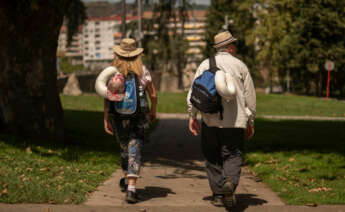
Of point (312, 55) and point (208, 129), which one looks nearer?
point (208, 129)

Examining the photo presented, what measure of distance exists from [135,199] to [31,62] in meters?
4.51

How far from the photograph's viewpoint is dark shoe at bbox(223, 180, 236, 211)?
5273 mm

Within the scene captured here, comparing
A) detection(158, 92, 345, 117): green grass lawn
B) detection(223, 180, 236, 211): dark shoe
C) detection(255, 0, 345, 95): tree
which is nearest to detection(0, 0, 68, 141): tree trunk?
detection(223, 180, 236, 211): dark shoe

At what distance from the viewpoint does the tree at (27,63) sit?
9.20 meters

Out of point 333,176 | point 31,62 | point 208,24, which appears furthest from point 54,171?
point 208,24

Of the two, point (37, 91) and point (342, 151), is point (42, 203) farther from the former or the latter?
point (342, 151)

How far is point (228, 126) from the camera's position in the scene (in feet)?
17.8

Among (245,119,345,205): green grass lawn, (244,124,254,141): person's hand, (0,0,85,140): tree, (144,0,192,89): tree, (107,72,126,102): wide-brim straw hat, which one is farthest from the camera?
(144,0,192,89): tree

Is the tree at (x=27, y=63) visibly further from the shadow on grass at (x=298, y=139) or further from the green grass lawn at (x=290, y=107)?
the green grass lawn at (x=290, y=107)

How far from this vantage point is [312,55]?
38.9 meters

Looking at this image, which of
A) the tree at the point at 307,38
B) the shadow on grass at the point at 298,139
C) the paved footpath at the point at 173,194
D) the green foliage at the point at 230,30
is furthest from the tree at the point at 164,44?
the paved footpath at the point at 173,194

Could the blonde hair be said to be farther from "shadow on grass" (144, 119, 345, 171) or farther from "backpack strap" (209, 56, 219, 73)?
"shadow on grass" (144, 119, 345, 171)

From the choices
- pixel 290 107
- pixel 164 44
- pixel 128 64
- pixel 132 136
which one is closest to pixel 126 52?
pixel 128 64

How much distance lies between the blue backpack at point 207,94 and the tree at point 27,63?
4.66m
